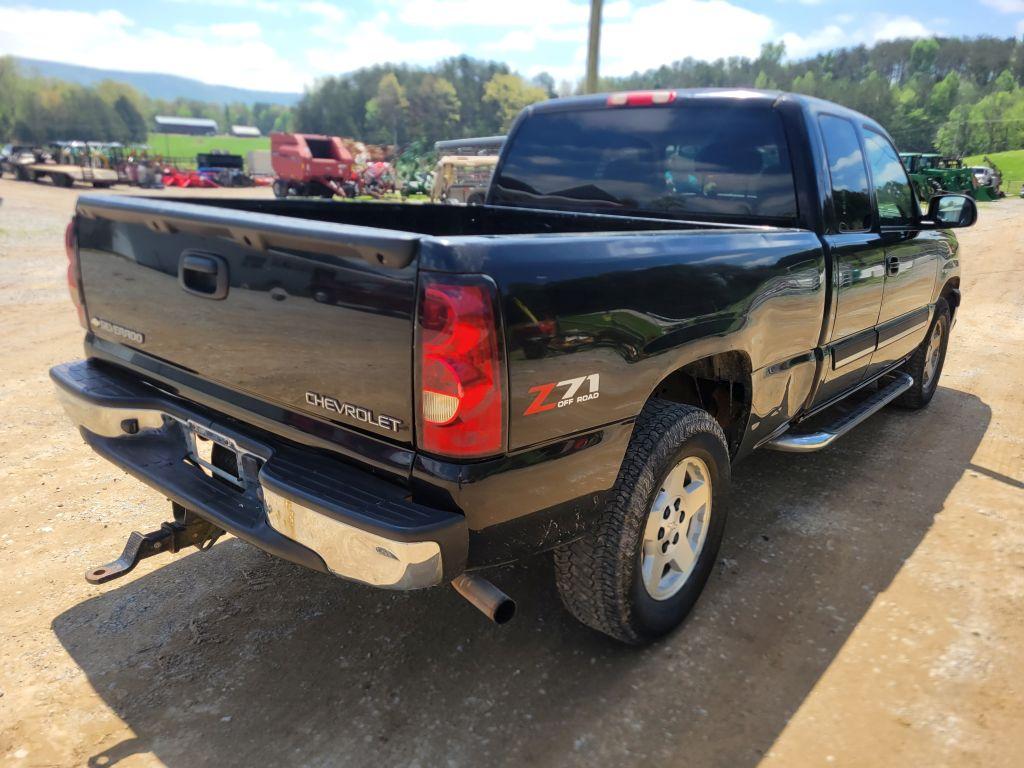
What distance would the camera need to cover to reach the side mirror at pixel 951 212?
4473 millimetres

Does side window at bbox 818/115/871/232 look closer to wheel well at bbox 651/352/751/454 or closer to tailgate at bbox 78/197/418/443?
wheel well at bbox 651/352/751/454

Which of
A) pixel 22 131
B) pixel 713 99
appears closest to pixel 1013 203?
pixel 713 99

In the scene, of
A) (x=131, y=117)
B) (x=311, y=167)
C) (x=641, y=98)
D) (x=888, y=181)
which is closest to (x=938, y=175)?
(x=311, y=167)

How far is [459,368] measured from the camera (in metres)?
1.88

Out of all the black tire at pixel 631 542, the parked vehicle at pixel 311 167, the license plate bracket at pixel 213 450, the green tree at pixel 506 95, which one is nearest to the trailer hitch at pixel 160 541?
the license plate bracket at pixel 213 450

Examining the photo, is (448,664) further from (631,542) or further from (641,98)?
(641,98)

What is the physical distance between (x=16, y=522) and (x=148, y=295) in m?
1.74

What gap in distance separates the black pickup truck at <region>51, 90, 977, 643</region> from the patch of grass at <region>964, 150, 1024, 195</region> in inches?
1838

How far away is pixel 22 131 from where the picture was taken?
366ft

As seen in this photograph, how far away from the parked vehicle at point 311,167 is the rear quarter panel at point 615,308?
29000mm

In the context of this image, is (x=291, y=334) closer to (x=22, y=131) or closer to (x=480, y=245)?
(x=480, y=245)

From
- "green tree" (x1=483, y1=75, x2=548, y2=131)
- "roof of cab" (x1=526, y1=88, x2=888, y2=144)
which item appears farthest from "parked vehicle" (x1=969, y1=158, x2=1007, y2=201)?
"green tree" (x1=483, y1=75, x2=548, y2=131)

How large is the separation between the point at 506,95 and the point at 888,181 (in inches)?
5788

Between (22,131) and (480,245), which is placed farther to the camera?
(22,131)
